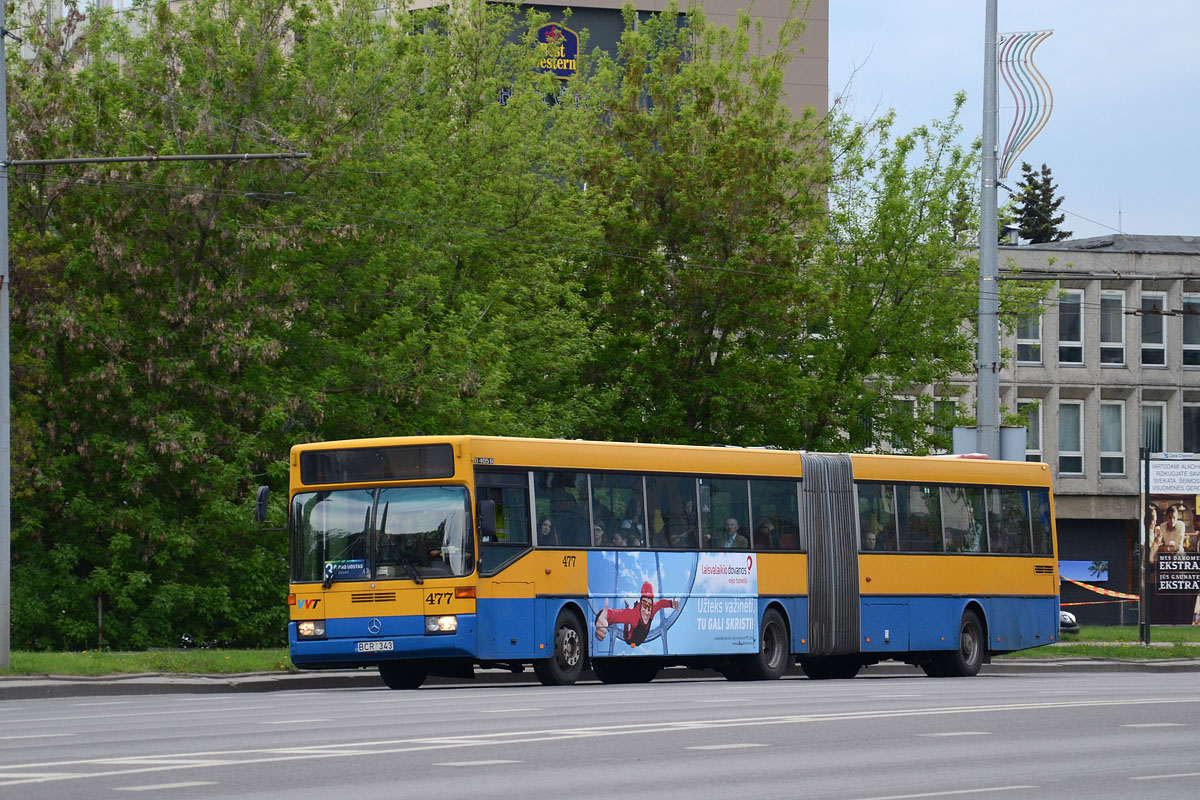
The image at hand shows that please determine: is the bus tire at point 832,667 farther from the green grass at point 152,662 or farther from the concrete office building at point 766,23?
the concrete office building at point 766,23

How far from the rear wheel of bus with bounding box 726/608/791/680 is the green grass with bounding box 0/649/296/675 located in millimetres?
5997

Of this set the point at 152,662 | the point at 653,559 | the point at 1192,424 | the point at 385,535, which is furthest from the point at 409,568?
the point at 1192,424

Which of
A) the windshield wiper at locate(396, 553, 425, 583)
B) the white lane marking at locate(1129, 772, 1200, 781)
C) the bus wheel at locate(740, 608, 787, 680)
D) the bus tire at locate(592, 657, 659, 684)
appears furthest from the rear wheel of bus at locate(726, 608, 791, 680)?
the white lane marking at locate(1129, 772, 1200, 781)

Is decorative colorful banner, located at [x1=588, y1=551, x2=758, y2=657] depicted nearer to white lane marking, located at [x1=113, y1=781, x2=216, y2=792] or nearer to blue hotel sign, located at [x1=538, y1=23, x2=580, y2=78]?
white lane marking, located at [x1=113, y1=781, x2=216, y2=792]

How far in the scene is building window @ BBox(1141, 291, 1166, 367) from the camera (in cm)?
6334

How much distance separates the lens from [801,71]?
75625 millimetres

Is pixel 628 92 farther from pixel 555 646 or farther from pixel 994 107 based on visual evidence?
pixel 555 646

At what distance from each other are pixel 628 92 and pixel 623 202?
302 centimetres

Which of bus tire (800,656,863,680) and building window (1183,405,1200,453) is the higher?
building window (1183,405,1200,453)

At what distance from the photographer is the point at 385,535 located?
23156 millimetres

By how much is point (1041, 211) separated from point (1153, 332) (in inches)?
1921

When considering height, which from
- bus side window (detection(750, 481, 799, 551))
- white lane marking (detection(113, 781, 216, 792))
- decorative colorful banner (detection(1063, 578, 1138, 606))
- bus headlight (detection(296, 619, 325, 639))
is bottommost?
decorative colorful banner (detection(1063, 578, 1138, 606))

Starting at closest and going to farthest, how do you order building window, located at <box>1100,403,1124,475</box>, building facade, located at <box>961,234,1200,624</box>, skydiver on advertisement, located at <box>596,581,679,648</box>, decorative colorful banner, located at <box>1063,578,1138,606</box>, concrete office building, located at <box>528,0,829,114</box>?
skydiver on advertisement, located at <box>596,581,679,648</box>
decorative colorful banner, located at <box>1063,578,1138,606</box>
building facade, located at <box>961,234,1200,624</box>
building window, located at <box>1100,403,1124,475</box>
concrete office building, located at <box>528,0,829,114</box>

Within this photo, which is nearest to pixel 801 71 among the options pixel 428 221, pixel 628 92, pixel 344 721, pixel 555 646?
pixel 628 92
